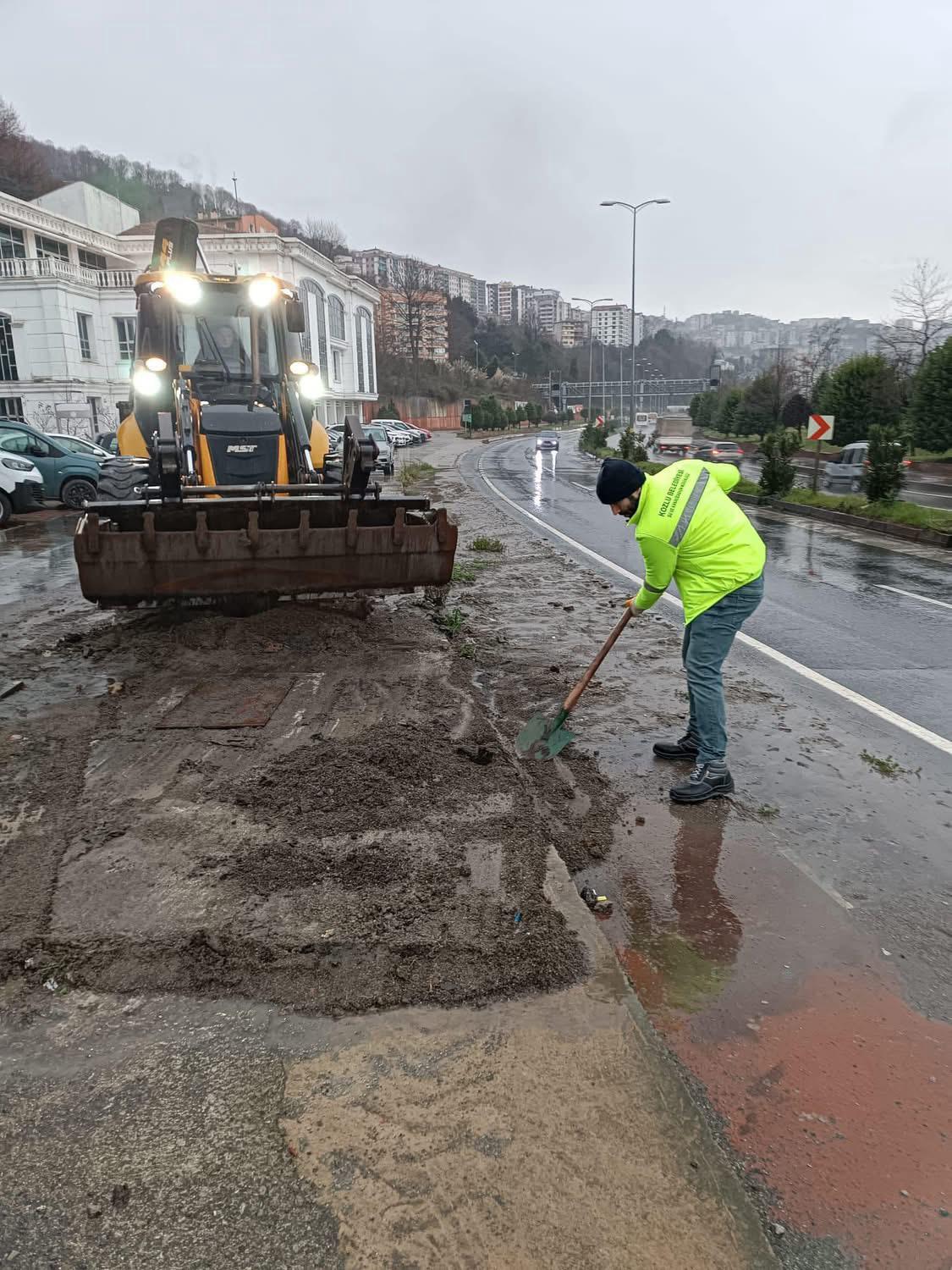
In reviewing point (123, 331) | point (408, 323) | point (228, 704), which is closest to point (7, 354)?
point (123, 331)

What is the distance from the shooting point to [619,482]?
423cm

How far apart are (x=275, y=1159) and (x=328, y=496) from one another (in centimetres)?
547

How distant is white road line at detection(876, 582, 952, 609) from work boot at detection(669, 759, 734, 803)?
6153mm

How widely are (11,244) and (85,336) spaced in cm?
594

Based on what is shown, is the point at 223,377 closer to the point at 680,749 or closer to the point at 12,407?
the point at 680,749

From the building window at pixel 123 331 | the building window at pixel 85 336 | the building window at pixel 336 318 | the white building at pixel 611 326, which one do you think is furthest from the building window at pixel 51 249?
the white building at pixel 611 326

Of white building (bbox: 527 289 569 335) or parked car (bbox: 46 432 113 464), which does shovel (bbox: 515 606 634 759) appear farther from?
white building (bbox: 527 289 569 335)

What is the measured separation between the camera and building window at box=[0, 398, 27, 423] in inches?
1394

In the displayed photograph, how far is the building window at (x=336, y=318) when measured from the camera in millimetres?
57094

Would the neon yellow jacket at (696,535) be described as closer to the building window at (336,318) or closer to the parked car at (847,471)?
the parked car at (847,471)

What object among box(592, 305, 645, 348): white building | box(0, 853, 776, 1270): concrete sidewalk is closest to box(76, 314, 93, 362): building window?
box(0, 853, 776, 1270): concrete sidewalk

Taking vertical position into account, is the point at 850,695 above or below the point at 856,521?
above

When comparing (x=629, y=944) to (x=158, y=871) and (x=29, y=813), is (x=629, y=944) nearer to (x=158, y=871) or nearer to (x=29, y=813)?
(x=158, y=871)

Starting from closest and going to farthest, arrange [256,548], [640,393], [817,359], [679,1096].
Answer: [679,1096] < [256,548] < [817,359] < [640,393]
